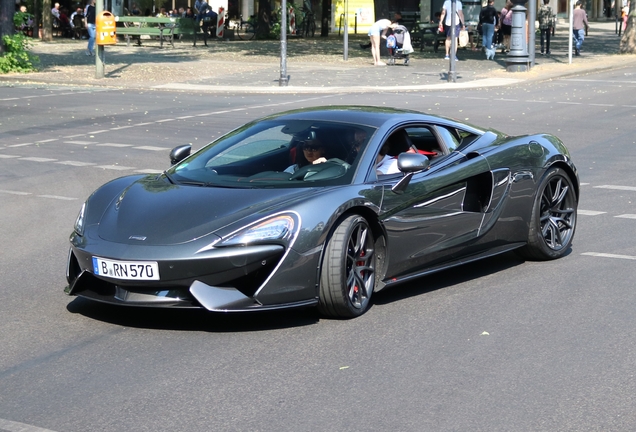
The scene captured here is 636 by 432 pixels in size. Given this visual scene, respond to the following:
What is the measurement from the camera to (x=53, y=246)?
934 cm

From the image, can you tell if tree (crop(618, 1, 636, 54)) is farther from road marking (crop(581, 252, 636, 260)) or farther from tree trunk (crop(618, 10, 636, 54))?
road marking (crop(581, 252, 636, 260))

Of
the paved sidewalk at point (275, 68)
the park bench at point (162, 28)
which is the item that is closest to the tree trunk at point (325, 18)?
the paved sidewalk at point (275, 68)

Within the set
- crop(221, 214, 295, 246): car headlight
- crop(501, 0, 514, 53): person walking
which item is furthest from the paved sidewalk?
crop(221, 214, 295, 246): car headlight

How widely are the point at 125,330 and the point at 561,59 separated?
106 ft

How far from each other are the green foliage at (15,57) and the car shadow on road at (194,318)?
26023mm

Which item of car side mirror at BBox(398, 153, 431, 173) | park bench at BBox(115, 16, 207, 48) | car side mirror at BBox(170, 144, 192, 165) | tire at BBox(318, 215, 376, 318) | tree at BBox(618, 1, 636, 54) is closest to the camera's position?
tire at BBox(318, 215, 376, 318)

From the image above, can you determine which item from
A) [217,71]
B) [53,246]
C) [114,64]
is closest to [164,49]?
[114,64]

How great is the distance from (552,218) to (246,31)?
4586 cm

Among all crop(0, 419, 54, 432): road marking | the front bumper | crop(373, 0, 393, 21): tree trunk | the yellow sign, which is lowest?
crop(0, 419, 54, 432): road marking

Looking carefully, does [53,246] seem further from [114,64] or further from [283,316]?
[114,64]

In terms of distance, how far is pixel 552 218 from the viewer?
8.68 metres

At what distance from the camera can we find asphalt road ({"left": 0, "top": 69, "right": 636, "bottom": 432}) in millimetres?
5012

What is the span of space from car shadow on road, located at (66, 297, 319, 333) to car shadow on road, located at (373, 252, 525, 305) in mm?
723

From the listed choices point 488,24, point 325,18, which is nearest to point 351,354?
point 488,24
